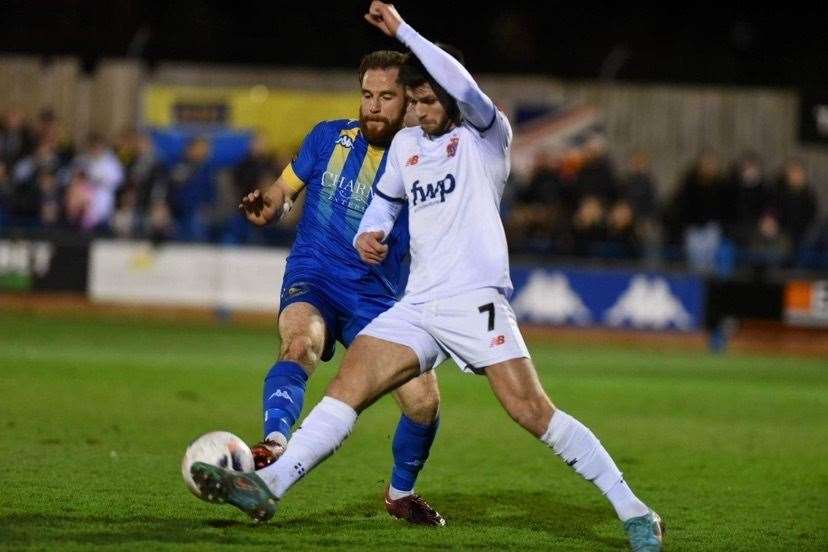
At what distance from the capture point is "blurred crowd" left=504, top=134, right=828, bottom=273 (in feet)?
72.4

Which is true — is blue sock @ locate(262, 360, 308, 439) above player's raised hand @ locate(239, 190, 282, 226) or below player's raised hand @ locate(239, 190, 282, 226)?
below

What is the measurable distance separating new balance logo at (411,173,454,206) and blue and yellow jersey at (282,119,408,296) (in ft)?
3.62

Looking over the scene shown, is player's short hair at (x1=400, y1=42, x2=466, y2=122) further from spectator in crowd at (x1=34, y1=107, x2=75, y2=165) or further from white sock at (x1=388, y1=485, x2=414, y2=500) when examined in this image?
spectator in crowd at (x1=34, y1=107, x2=75, y2=165)

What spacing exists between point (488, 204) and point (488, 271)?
31 cm

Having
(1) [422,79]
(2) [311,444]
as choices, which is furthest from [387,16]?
(2) [311,444]

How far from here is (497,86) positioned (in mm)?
25797

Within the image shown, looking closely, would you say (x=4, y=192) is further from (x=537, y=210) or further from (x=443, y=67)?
(x=443, y=67)

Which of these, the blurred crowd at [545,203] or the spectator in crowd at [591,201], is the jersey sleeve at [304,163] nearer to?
the blurred crowd at [545,203]

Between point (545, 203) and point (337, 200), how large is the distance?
570 inches

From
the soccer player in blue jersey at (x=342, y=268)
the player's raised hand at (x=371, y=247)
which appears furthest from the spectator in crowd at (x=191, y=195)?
the player's raised hand at (x=371, y=247)

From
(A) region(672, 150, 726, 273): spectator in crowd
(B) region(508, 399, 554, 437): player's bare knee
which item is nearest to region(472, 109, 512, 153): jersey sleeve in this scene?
(B) region(508, 399, 554, 437): player's bare knee

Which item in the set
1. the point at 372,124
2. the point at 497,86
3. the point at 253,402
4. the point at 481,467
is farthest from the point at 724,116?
the point at 372,124

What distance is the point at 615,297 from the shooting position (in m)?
22.2

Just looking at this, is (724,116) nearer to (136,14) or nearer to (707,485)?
(136,14)
